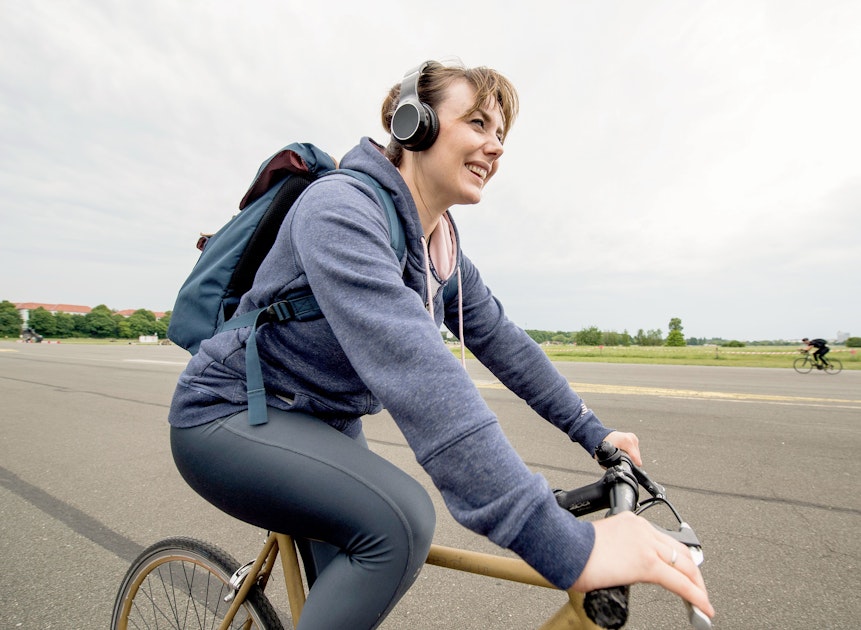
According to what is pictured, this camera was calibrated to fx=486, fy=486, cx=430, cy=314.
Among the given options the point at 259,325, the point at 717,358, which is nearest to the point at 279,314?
the point at 259,325

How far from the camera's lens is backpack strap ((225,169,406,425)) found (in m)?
1.25

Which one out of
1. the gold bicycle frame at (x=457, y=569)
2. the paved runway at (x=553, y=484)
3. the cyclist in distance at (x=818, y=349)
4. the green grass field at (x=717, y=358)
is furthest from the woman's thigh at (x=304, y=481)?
the cyclist in distance at (x=818, y=349)

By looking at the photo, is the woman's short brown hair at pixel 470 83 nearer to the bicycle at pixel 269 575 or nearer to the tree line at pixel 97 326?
the bicycle at pixel 269 575

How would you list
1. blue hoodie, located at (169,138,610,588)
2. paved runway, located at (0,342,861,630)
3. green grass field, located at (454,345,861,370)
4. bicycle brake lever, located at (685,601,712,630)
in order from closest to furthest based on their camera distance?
bicycle brake lever, located at (685,601,712,630) → blue hoodie, located at (169,138,610,588) → paved runway, located at (0,342,861,630) → green grass field, located at (454,345,861,370)

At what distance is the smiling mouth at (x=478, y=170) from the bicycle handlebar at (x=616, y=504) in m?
0.93

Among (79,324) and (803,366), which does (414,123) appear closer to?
(803,366)

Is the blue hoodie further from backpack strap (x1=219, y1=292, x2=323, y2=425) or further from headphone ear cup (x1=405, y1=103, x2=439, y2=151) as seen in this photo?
headphone ear cup (x1=405, y1=103, x2=439, y2=151)

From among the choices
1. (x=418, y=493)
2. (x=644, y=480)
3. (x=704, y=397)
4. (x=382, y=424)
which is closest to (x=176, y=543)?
(x=418, y=493)

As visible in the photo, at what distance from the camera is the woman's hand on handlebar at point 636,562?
83 centimetres

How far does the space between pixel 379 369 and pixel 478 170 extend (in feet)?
2.71

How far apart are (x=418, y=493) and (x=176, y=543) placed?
3.56 feet

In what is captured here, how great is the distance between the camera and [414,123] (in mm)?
1386

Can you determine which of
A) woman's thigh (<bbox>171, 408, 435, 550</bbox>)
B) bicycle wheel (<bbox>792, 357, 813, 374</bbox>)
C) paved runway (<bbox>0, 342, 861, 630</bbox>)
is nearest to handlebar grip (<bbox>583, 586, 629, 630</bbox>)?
woman's thigh (<bbox>171, 408, 435, 550</bbox>)

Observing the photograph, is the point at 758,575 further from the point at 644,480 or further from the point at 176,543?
the point at 176,543
